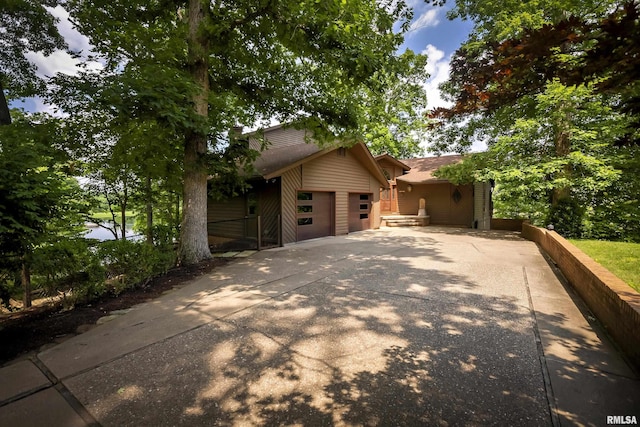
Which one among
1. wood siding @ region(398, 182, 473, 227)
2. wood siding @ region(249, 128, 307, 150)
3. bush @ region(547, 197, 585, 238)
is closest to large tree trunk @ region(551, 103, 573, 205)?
bush @ region(547, 197, 585, 238)

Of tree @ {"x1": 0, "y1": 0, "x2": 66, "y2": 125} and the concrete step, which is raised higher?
tree @ {"x1": 0, "y1": 0, "x2": 66, "y2": 125}

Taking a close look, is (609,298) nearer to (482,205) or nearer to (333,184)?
(333,184)

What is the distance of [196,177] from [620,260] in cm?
965

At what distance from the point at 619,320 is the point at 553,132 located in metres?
11.1

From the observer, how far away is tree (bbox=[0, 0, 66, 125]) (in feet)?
27.8

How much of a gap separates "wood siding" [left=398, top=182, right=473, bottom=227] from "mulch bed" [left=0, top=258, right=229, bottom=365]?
54.1ft

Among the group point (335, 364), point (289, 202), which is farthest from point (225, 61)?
point (335, 364)

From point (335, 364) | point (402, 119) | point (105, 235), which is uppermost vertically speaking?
point (402, 119)

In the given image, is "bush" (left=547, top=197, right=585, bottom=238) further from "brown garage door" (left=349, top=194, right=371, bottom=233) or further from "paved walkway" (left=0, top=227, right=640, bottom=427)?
"brown garage door" (left=349, top=194, right=371, bottom=233)

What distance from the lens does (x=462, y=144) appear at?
53.8 feet

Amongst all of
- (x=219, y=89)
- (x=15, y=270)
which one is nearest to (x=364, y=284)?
(x=15, y=270)

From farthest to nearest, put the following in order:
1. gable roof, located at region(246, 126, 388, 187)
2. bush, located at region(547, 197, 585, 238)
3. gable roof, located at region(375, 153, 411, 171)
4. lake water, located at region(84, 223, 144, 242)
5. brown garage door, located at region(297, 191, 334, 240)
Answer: gable roof, located at region(375, 153, 411, 171) < brown garage door, located at region(297, 191, 334, 240) < bush, located at region(547, 197, 585, 238) < gable roof, located at region(246, 126, 388, 187) < lake water, located at region(84, 223, 144, 242)

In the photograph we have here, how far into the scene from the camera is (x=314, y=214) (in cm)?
1248

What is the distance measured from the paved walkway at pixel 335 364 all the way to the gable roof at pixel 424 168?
45.9 feet
